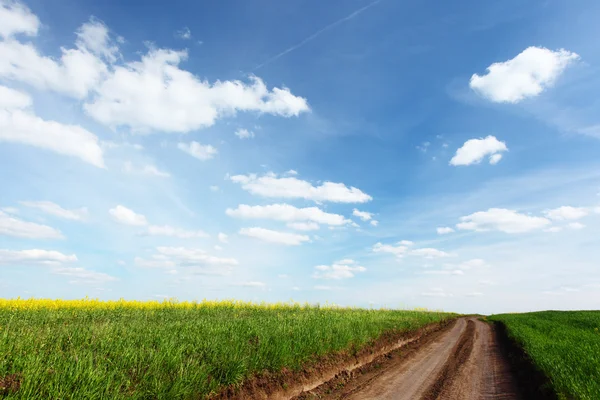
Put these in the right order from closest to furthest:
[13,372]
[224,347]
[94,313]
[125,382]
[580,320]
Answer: [13,372] < [125,382] < [224,347] < [94,313] < [580,320]

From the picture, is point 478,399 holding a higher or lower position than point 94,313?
lower

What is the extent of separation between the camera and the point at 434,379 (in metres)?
11.5

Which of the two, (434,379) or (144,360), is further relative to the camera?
(434,379)

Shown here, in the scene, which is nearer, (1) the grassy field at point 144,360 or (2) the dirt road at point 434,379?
(1) the grassy field at point 144,360

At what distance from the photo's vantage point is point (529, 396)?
33.5 ft

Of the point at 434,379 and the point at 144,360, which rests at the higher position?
the point at 144,360

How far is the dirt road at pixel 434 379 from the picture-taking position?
379 inches

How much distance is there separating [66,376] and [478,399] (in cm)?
1062

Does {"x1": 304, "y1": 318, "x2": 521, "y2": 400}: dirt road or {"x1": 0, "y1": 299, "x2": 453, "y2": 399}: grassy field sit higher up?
{"x1": 0, "y1": 299, "x2": 453, "y2": 399}: grassy field

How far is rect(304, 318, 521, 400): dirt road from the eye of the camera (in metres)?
9.62

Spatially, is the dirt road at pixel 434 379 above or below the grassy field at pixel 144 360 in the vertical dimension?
below

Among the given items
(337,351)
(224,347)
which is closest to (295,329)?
(337,351)

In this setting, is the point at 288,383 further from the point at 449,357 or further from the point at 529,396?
the point at 449,357

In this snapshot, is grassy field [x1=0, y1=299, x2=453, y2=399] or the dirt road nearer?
grassy field [x1=0, y1=299, x2=453, y2=399]
